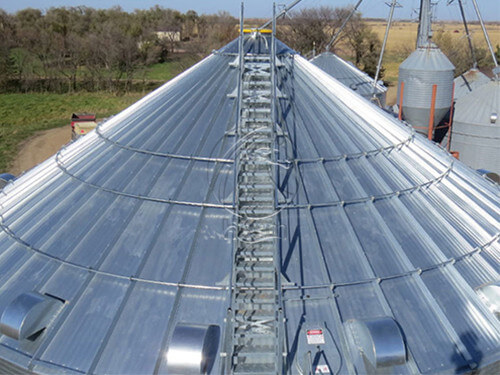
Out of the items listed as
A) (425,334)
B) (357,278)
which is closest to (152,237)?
(357,278)

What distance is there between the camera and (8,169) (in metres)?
48.0

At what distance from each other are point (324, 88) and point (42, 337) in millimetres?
12857

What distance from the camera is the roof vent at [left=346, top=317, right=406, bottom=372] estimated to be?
1141 centimetres

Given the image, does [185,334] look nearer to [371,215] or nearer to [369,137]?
[371,215]

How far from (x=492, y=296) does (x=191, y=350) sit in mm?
8371

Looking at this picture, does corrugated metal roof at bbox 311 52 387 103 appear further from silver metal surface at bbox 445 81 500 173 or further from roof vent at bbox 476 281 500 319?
roof vent at bbox 476 281 500 319

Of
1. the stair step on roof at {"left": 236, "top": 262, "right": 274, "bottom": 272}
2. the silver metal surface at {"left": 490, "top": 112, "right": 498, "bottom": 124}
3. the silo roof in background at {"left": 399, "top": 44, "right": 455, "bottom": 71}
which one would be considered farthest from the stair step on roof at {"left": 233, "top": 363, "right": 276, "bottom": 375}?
the silo roof in background at {"left": 399, "top": 44, "right": 455, "bottom": 71}

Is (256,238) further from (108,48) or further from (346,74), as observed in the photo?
(108,48)

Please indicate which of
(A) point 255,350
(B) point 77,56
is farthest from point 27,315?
(B) point 77,56

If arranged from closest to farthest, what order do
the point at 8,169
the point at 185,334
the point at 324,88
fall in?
the point at 185,334, the point at 324,88, the point at 8,169

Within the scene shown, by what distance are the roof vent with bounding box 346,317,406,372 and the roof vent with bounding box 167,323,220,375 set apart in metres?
3.63

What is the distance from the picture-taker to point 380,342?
37.8ft

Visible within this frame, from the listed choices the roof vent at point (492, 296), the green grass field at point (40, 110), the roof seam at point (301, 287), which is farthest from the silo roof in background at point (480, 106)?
the green grass field at point (40, 110)

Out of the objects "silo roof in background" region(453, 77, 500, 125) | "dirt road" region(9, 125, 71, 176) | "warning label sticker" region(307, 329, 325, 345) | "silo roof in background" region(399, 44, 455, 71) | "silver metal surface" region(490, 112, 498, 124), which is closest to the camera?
"warning label sticker" region(307, 329, 325, 345)
